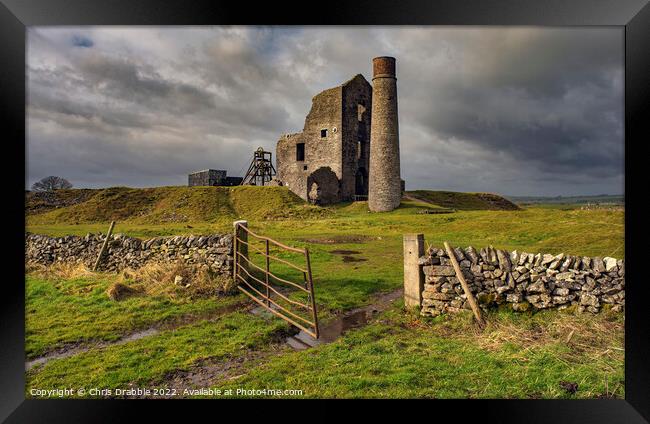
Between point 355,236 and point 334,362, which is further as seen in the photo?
point 355,236

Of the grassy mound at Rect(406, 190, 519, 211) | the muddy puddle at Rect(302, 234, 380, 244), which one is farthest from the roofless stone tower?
the muddy puddle at Rect(302, 234, 380, 244)

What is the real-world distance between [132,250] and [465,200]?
3016cm

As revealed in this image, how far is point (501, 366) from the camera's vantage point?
4723 millimetres

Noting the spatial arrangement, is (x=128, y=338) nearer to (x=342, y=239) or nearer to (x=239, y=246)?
(x=239, y=246)

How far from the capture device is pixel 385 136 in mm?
27453

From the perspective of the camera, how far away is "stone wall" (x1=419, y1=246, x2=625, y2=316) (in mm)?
5527

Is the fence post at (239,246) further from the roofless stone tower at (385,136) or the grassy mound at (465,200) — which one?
the grassy mound at (465,200)

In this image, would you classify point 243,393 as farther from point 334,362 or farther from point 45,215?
point 45,215

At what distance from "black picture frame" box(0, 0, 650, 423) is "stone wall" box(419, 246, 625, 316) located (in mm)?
757

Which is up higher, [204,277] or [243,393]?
[204,277]

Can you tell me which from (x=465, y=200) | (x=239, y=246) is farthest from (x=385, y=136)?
(x=239, y=246)

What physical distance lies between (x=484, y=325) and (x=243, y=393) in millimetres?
3863

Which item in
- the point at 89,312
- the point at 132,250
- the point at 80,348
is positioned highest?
the point at 132,250

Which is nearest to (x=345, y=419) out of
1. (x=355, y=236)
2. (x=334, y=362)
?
(x=334, y=362)
